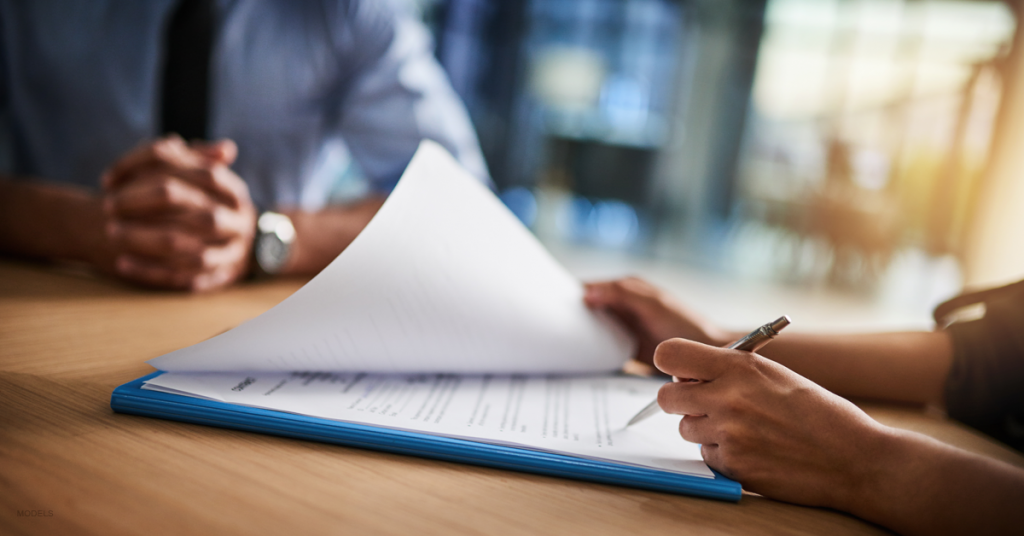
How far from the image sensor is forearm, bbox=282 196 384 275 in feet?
2.69

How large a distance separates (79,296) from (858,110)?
279 inches

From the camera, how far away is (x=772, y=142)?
6.48 metres

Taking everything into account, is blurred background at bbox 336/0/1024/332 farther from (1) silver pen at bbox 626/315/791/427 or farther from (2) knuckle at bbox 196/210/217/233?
(1) silver pen at bbox 626/315/791/427

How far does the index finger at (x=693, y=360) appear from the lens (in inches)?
14.1

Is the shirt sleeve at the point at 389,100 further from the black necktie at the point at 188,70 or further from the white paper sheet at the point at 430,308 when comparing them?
the white paper sheet at the point at 430,308

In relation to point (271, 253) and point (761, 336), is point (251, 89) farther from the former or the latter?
point (761, 336)

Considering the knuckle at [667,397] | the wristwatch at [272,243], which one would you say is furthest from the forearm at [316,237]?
the knuckle at [667,397]

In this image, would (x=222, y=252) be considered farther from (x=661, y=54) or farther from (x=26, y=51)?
(x=661, y=54)

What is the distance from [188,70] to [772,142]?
6.61 m

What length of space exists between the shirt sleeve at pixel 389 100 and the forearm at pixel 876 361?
0.65 metres

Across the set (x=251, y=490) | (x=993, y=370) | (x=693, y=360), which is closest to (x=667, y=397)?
(x=693, y=360)

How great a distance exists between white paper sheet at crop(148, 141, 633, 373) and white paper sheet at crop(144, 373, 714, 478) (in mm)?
13

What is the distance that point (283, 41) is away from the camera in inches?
38.6

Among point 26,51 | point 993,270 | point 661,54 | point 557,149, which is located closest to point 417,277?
point 26,51
